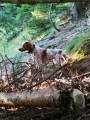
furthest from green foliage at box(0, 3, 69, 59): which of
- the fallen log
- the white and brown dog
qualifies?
the fallen log

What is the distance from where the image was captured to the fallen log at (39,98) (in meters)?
3.81

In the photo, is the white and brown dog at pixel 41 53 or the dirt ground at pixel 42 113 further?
the white and brown dog at pixel 41 53

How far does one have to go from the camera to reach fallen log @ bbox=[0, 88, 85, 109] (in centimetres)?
381

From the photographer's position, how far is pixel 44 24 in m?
13.7

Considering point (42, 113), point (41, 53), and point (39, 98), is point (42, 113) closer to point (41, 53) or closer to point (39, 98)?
point (39, 98)

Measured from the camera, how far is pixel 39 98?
405 centimetres

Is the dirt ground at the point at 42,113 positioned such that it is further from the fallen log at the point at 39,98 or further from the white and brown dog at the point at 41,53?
the white and brown dog at the point at 41,53

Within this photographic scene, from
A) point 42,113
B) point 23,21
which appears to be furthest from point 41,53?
point 23,21

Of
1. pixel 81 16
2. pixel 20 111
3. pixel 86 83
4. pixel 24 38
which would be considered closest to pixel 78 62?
pixel 86 83

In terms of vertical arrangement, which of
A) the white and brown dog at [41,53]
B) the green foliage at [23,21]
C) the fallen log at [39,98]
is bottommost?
the fallen log at [39,98]

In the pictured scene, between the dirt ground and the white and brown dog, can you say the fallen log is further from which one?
the white and brown dog

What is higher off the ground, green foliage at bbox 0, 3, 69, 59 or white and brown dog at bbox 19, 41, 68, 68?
green foliage at bbox 0, 3, 69, 59

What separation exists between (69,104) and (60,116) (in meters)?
0.30

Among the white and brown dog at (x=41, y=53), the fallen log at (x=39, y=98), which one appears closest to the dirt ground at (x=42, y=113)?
the fallen log at (x=39, y=98)
